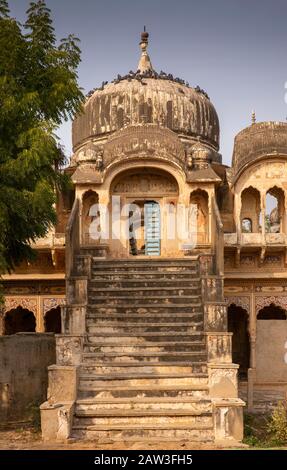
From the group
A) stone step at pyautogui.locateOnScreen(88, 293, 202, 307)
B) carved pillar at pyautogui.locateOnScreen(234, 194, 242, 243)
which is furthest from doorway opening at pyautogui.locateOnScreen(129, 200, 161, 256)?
stone step at pyautogui.locateOnScreen(88, 293, 202, 307)

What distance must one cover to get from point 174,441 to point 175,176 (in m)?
7.81

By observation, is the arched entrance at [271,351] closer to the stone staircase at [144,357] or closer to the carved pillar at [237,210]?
the carved pillar at [237,210]

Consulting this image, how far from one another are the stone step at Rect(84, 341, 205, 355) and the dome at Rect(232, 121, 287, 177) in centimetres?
655

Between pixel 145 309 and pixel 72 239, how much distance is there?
250 centimetres

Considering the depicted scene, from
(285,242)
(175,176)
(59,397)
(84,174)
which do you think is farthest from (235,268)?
(59,397)

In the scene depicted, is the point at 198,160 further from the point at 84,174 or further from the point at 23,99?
the point at 23,99

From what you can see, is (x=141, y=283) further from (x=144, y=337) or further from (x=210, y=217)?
(x=210, y=217)

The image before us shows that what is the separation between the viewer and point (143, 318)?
42.0 ft

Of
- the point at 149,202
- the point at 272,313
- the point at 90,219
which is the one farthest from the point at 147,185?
the point at 272,313

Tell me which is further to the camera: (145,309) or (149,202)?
(149,202)

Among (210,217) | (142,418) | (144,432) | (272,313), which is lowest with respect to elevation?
(144,432)

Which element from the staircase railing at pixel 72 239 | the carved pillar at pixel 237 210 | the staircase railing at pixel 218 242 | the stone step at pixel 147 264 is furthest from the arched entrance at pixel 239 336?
the staircase railing at pixel 72 239

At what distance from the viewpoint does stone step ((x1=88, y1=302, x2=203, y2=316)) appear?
42.4 feet

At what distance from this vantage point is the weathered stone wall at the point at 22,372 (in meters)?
11.6
